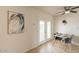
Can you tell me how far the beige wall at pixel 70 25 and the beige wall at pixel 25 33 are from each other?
0.66ft

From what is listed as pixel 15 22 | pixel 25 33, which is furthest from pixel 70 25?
pixel 15 22

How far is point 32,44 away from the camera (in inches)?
79.0

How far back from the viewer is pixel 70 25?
188cm

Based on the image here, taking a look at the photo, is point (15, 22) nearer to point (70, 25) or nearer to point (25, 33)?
point (25, 33)

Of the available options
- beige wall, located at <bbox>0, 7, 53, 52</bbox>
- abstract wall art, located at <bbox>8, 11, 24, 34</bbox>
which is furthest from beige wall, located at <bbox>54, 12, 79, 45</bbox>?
abstract wall art, located at <bbox>8, 11, 24, 34</bbox>

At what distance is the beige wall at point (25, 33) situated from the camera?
1785 millimetres

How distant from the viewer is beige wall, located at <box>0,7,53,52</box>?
1.79m

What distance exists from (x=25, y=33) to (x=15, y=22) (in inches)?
12.8

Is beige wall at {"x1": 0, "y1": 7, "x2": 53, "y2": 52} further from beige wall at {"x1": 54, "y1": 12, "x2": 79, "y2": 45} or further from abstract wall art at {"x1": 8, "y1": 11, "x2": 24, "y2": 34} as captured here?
beige wall at {"x1": 54, "y1": 12, "x2": 79, "y2": 45}

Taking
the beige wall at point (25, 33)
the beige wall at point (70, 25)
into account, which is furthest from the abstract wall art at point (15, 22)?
the beige wall at point (70, 25)

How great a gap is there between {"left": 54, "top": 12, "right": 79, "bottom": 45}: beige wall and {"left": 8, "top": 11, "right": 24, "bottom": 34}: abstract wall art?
2.41ft

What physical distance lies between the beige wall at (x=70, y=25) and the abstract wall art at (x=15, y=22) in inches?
28.9

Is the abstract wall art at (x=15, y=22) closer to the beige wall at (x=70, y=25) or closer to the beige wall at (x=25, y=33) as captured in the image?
the beige wall at (x=25, y=33)
